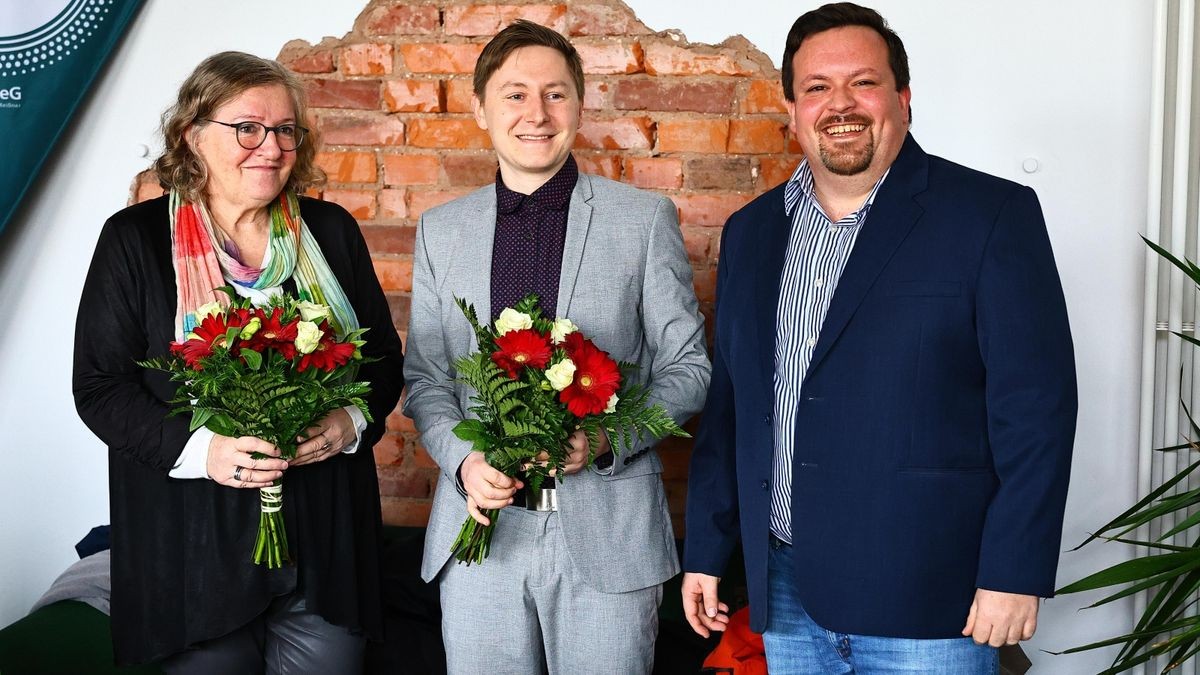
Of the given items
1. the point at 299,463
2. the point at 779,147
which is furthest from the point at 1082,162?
the point at 299,463

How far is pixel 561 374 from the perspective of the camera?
188 centimetres

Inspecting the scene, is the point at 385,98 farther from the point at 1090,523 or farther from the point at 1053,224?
the point at 1090,523

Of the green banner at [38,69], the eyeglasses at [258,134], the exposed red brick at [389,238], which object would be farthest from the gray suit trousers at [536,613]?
the green banner at [38,69]

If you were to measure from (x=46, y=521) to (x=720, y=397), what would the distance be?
8.20ft

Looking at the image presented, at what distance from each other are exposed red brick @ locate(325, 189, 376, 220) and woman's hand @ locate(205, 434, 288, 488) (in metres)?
1.38

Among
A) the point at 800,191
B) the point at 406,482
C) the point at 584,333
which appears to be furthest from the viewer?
the point at 406,482

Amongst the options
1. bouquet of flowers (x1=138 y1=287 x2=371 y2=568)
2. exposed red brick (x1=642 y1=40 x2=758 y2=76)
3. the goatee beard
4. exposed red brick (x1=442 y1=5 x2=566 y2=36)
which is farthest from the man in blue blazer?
exposed red brick (x1=442 y1=5 x2=566 y2=36)

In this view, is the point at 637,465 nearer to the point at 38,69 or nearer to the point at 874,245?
the point at 874,245

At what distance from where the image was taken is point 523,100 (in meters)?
2.24

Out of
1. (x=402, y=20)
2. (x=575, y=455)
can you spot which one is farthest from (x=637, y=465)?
(x=402, y=20)

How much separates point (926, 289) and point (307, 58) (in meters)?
2.22

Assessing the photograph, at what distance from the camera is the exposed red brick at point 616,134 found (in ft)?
10.5

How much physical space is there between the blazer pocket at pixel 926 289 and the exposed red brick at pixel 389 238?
183 cm

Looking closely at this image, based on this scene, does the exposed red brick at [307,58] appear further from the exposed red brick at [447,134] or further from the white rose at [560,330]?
the white rose at [560,330]
